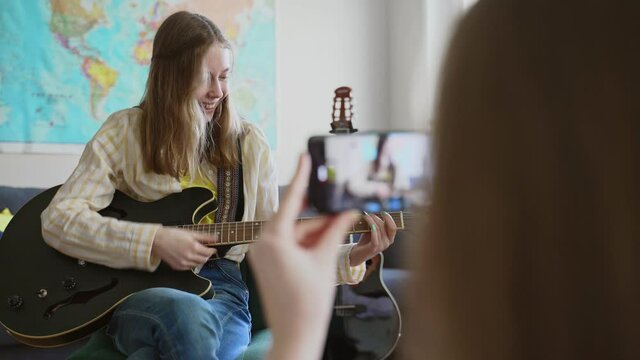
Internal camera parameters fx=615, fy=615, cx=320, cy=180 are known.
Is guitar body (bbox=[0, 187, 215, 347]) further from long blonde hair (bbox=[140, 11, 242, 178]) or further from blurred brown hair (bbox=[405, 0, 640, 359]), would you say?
blurred brown hair (bbox=[405, 0, 640, 359])

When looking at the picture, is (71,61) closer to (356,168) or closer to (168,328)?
(168,328)

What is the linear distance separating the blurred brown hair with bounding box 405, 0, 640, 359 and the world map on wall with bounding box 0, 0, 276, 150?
2.32m

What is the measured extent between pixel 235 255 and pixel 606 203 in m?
1.18

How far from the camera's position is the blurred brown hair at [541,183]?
0.27 metres

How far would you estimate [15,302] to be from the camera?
132 cm

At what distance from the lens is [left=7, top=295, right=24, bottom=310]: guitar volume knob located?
4.31ft

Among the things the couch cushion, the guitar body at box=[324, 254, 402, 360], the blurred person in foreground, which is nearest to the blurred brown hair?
the blurred person in foreground

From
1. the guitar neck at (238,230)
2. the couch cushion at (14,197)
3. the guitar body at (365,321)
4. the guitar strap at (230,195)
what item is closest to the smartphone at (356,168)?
the guitar neck at (238,230)

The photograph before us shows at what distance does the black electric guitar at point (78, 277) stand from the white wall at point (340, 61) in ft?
4.47

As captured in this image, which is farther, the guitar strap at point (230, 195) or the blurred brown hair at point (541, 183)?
the guitar strap at point (230, 195)

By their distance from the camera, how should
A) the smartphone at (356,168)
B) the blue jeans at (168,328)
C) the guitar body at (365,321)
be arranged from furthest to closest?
the guitar body at (365,321)
the blue jeans at (168,328)
the smartphone at (356,168)

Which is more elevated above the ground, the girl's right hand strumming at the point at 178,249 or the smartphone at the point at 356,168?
the smartphone at the point at 356,168

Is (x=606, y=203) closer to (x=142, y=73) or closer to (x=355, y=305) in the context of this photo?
(x=355, y=305)

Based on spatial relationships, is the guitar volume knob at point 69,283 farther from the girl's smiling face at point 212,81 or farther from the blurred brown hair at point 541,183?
the blurred brown hair at point 541,183
